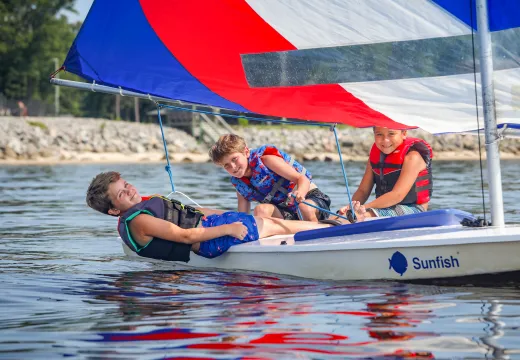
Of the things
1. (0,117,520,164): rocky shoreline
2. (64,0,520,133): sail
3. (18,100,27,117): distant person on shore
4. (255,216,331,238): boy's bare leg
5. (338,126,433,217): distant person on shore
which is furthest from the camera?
(18,100,27,117): distant person on shore

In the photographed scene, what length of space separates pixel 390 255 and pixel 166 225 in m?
1.68

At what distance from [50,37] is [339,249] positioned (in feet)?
184

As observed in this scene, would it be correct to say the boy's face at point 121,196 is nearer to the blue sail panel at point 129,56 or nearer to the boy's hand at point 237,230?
the boy's hand at point 237,230

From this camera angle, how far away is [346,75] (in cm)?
680

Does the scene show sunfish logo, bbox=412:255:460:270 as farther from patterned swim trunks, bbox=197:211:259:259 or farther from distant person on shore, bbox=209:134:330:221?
patterned swim trunks, bbox=197:211:259:259

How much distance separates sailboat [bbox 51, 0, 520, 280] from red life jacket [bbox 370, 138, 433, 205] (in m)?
0.89

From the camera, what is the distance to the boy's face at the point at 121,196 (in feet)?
22.6

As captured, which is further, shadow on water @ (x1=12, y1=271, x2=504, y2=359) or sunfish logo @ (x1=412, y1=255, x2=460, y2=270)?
sunfish logo @ (x1=412, y1=255, x2=460, y2=270)

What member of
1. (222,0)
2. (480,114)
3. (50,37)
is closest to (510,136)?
(480,114)

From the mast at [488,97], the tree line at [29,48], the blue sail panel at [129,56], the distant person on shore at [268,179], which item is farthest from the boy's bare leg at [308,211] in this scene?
the tree line at [29,48]

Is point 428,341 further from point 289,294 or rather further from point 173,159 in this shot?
point 173,159

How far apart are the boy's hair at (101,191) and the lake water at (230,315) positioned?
1.96ft

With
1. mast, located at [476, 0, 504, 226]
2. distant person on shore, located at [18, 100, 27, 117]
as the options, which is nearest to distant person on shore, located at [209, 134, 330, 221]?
mast, located at [476, 0, 504, 226]

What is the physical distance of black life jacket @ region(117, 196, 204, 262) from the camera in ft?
22.9
